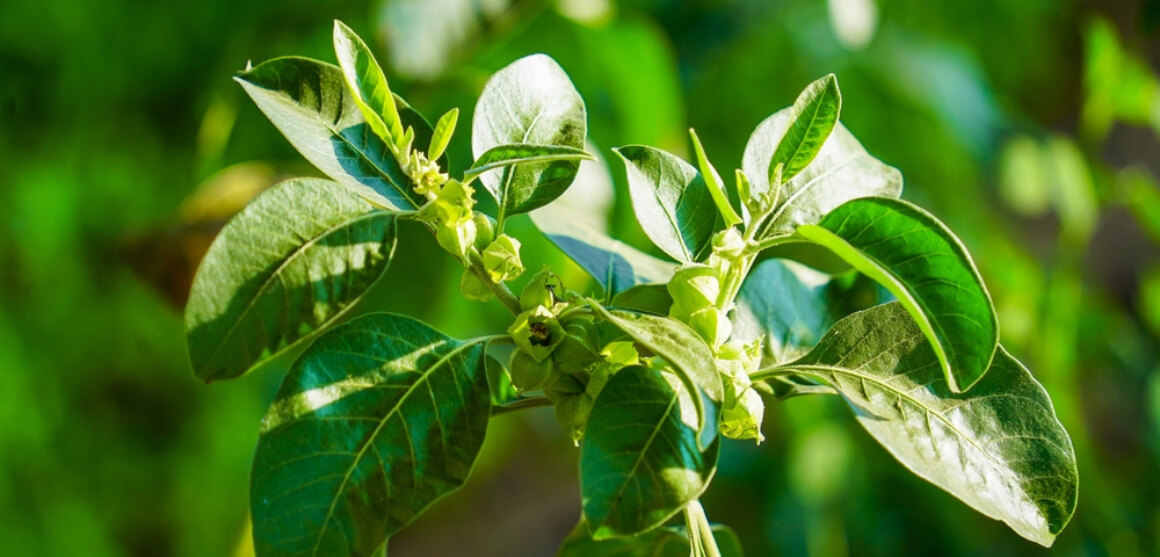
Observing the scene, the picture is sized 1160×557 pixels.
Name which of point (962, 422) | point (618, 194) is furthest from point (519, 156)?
point (618, 194)

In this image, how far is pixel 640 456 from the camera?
28cm

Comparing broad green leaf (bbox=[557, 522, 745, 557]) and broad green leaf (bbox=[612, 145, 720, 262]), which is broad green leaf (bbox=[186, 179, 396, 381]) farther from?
broad green leaf (bbox=[557, 522, 745, 557])

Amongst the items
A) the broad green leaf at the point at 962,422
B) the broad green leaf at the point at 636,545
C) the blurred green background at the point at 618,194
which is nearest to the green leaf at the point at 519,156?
the broad green leaf at the point at 962,422

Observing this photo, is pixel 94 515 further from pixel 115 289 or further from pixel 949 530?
pixel 949 530

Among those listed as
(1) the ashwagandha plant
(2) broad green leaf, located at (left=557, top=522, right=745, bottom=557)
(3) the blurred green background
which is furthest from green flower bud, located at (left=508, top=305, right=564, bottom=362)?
(3) the blurred green background

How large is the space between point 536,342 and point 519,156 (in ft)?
0.20

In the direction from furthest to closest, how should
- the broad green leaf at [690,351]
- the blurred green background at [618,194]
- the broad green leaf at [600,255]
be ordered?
the blurred green background at [618,194]
the broad green leaf at [600,255]
the broad green leaf at [690,351]

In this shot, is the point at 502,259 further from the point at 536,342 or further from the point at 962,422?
the point at 962,422

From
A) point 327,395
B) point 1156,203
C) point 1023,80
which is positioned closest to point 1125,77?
point 1156,203

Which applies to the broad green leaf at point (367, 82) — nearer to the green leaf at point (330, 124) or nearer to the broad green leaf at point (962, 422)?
the green leaf at point (330, 124)

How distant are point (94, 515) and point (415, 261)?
112 centimetres

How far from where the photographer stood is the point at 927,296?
0.92 feet

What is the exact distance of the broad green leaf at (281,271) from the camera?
0.29 m

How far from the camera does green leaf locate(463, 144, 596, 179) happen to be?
28 cm
